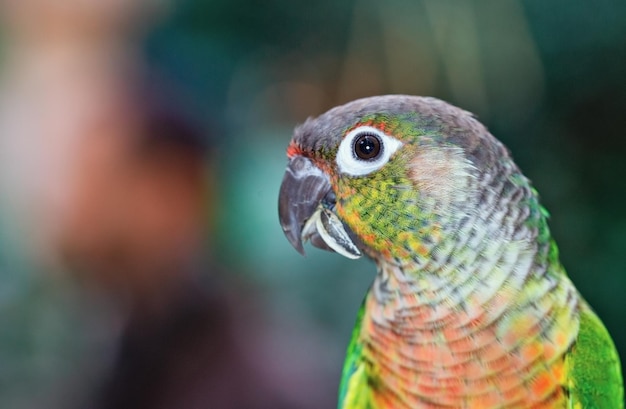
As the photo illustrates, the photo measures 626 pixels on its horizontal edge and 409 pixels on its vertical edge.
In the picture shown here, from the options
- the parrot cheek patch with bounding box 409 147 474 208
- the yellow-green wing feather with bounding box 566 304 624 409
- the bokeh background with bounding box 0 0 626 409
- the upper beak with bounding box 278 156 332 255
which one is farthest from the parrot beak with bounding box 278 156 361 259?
the bokeh background with bounding box 0 0 626 409

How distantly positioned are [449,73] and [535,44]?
18 cm

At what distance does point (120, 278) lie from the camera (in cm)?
132

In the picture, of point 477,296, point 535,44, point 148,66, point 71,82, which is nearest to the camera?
point 477,296

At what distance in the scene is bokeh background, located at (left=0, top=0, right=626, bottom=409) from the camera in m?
1.20

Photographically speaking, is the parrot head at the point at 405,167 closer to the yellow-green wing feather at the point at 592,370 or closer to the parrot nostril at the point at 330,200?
the parrot nostril at the point at 330,200

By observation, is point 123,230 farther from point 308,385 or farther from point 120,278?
point 308,385

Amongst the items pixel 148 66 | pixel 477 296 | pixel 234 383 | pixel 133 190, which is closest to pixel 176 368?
pixel 234 383

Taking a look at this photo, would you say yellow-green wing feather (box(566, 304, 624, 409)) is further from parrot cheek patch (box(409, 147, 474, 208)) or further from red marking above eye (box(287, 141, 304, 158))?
red marking above eye (box(287, 141, 304, 158))

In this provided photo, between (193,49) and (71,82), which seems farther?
(71,82)

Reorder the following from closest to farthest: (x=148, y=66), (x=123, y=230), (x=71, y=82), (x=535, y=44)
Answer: (x=535, y=44) → (x=123, y=230) → (x=148, y=66) → (x=71, y=82)

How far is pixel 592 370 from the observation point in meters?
0.62

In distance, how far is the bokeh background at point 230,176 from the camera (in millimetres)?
1203

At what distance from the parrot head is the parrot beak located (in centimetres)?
2

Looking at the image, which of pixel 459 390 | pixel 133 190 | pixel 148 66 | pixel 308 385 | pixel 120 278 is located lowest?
pixel 308 385
